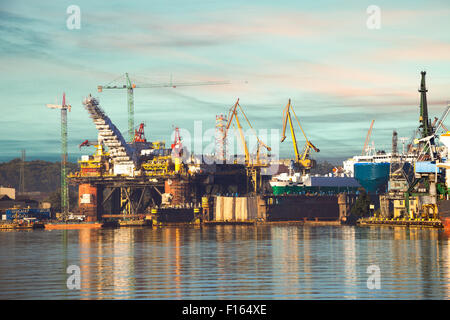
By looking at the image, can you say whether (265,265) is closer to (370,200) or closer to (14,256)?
(14,256)

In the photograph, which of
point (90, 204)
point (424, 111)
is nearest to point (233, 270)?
point (424, 111)

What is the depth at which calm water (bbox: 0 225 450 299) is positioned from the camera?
52.9m

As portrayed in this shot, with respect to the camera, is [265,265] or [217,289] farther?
[265,265]

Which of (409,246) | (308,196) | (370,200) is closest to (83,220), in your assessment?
(308,196)

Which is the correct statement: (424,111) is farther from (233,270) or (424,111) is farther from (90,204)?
(233,270)

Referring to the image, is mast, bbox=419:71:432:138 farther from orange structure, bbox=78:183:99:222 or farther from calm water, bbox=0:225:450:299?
orange structure, bbox=78:183:99:222

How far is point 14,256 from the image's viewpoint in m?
88.1

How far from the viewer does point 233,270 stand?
220 feet

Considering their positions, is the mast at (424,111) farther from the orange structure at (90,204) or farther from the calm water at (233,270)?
the orange structure at (90,204)

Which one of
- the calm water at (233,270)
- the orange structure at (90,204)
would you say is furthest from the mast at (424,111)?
the orange structure at (90,204)

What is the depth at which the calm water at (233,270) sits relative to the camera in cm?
5294
